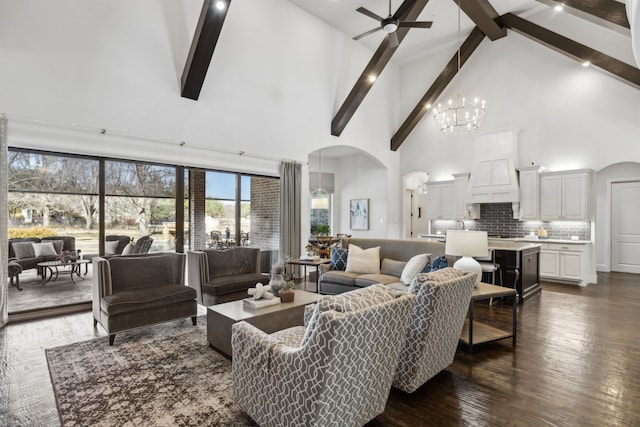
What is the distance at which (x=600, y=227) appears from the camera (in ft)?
27.3

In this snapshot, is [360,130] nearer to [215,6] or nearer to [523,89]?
[523,89]

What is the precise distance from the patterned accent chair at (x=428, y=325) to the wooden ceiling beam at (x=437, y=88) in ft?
23.7

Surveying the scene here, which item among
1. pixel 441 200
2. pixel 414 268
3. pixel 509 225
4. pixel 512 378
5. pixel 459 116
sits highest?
pixel 459 116

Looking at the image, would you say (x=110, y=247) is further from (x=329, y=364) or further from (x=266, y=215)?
(x=329, y=364)

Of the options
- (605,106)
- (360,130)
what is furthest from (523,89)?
(360,130)

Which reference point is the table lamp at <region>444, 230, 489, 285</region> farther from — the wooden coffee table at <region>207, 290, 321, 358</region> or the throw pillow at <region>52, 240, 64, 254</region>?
the throw pillow at <region>52, 240, 64, 254</region>

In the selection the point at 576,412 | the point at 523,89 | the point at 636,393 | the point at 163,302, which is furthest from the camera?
the point at 523,89

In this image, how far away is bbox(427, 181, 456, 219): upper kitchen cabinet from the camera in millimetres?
8641

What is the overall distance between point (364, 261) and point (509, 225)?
4.70m

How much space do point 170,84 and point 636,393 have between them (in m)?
6.35

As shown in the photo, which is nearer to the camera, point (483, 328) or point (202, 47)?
point (483, 328)

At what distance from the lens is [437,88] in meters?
8.48

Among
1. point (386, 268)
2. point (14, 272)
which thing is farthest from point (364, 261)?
point (14, 272)

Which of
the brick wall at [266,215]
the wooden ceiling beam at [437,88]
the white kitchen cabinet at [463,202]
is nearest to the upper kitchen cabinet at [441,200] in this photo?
the white kitchen cabinet at [463,202]
